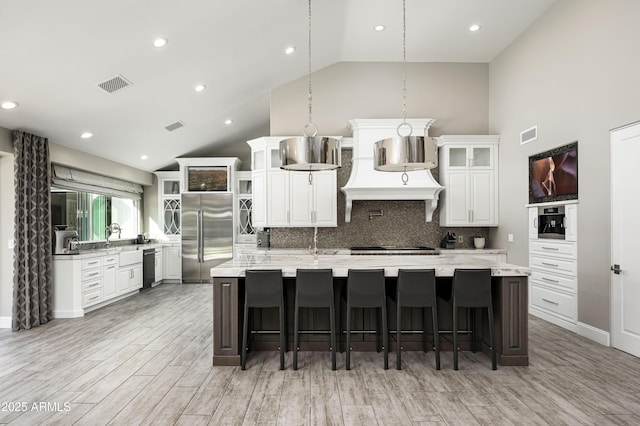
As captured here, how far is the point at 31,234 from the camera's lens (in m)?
4.77

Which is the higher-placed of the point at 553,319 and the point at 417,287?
the point at 417,287

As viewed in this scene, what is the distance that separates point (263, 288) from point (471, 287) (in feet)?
5.95

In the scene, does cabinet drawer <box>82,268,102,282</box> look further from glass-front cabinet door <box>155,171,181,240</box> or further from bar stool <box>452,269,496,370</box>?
bar stool <box>452,269,496,370</box>

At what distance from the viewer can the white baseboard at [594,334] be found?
384 cm

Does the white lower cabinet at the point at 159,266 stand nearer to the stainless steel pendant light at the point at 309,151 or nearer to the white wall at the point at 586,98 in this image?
the stainless steel pendant light at the point at 309,151

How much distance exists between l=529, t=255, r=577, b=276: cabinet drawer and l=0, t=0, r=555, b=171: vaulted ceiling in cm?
318

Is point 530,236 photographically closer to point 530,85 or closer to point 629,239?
point 629,239

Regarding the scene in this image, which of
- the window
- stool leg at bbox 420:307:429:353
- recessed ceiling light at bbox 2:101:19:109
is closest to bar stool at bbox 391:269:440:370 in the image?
stool leg at bbox 420:307:429:353

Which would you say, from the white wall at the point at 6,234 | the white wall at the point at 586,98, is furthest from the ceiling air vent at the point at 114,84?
the white wall at the point at 586,98

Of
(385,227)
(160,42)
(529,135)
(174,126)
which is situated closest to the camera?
(160,42)

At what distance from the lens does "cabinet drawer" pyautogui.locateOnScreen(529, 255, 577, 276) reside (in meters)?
4.36

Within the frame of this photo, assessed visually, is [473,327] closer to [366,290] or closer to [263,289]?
[366,290]

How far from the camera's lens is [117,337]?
432 cm

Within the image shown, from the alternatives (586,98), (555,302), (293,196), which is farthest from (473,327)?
(293,196)
